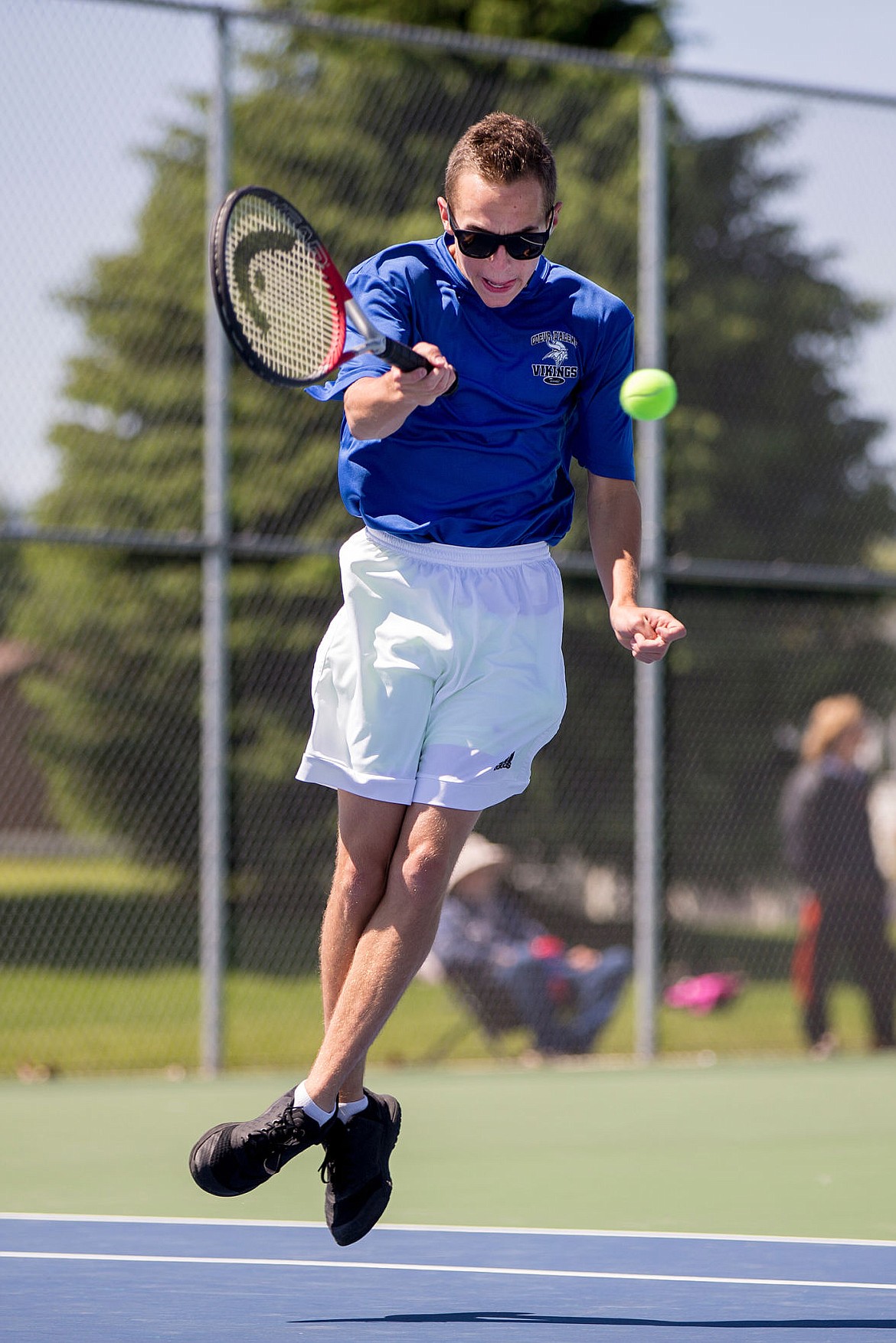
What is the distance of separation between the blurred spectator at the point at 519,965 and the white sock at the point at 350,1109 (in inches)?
180

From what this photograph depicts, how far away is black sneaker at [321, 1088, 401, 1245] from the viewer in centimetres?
369

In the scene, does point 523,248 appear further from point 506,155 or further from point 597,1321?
point 597,1321

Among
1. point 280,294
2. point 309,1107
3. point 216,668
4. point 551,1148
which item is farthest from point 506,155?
point 216,668

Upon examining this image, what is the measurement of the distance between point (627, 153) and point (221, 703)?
4.91 metres

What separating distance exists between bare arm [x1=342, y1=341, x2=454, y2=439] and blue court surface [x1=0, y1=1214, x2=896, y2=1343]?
148 cm

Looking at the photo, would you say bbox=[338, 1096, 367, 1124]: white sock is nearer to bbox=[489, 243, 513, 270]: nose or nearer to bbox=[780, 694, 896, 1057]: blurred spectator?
bbox=[489, 243, 513, 270]: nose

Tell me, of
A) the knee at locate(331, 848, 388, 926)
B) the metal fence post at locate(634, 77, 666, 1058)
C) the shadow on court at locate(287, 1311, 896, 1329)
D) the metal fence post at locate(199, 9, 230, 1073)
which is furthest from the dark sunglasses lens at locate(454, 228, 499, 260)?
the metal fence post at locate(634, 77, 666, 1058)

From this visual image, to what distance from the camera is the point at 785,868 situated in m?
9.35

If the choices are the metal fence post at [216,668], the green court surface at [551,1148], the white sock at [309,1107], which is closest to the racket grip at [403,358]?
the white sock at [309,1107]

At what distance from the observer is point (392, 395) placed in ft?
11.4

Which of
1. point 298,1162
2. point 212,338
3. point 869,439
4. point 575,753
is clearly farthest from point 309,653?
point 298,1162

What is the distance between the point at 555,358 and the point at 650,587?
4704 millimetres

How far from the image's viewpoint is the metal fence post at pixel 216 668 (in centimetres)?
769

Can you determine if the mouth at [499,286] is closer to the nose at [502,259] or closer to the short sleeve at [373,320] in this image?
the nose at [502,259]
